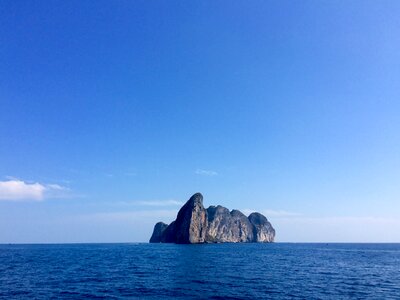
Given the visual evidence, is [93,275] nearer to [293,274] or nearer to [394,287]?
[293,274]

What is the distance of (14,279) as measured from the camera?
53812mm

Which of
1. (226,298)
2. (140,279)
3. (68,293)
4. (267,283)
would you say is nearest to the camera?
(226,298)

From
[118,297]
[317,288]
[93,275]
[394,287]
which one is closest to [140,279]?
[93,275]

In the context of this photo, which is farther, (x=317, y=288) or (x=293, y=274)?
(x=293, y=274)

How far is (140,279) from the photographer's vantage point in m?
53.6

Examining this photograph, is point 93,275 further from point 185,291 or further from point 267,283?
point 267,283

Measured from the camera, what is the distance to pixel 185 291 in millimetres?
42875

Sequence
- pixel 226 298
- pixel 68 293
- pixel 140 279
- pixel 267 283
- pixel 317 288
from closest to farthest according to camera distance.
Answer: pixel 226 298 → pixel 68 293 → pixel 317 288 → pixel 267 283 → pixel 140 279

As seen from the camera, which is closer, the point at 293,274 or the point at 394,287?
the point at 394,287

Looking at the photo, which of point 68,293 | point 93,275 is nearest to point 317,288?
point 68,293

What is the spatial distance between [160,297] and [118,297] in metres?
5.42

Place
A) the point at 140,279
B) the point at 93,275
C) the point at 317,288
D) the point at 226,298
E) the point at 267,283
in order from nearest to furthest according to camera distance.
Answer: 1. the point at 226,298
2. the point at 317,288
3. the point at 267,283
4. the point at 140,279
5. the point at 93,275

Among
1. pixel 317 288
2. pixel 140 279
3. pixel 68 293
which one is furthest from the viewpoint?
pixel 140 279

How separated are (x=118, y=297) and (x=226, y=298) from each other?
1393 cm
